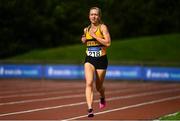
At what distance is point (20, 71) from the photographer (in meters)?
33.8

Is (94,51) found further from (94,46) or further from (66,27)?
(66,27)

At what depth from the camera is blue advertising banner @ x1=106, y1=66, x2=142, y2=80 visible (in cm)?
3198

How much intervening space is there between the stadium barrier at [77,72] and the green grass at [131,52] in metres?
8.56

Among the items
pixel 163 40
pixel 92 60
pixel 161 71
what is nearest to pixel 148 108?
pixel 92 60

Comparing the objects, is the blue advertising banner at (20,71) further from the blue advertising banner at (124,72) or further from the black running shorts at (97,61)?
the black running shorts at (97,61)

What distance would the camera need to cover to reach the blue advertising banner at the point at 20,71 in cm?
3344

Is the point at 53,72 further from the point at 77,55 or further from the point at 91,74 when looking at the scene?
the point at 91,74

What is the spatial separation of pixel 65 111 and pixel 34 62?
19.8m

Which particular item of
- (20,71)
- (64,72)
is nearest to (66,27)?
(20,71)

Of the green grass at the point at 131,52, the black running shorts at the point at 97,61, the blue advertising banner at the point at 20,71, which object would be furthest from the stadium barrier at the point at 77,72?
the black running shorts at the point at 97,61

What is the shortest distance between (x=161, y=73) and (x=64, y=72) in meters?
5.51

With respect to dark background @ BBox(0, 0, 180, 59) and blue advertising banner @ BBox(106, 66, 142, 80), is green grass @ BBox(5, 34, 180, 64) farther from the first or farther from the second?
blue advertising banner @ BBox(106, 66, 142, 80)

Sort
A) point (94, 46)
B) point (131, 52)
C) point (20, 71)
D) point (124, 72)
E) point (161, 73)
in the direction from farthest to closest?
point (131, 52) → point (20, 71) → point (124, 72) → point (161, 73) → point (94, 46)

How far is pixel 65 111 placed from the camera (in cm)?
1429
